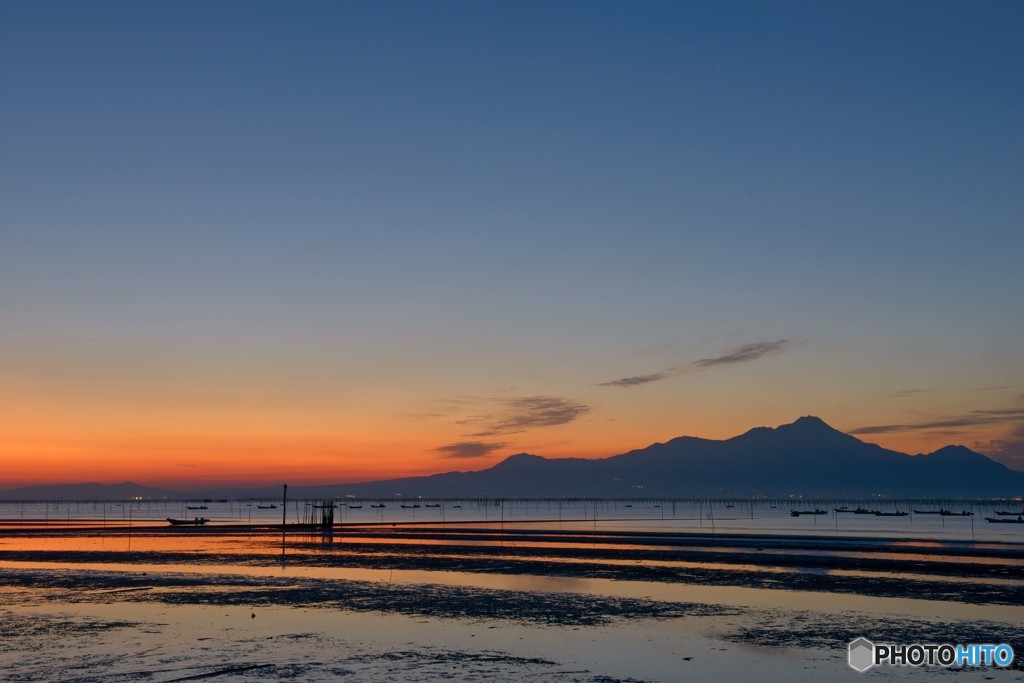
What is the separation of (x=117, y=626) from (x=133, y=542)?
43935 millimetres

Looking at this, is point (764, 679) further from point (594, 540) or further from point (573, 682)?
point (594, 540)

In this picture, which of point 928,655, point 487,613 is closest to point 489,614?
point 487,613

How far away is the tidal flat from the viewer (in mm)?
19656

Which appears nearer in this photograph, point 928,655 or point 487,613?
point 928,655

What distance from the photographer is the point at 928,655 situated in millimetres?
21141

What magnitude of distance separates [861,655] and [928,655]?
5.27 ft

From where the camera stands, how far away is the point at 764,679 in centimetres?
1886

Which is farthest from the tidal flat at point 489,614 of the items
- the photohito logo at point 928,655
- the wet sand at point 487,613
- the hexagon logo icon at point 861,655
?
the photohito logo at point 928,655

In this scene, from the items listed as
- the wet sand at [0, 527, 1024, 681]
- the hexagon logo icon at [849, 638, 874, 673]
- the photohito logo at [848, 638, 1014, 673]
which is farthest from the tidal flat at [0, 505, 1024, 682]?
the photohito logo at [848, 638, 1014, 673]

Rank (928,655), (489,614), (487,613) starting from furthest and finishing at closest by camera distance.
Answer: (487,613), (489,614), (928,655)

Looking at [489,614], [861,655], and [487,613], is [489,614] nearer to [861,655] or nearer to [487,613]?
[487,613]

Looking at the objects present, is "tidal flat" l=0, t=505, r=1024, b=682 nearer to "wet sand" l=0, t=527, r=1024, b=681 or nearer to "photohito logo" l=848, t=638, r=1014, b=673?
"wet sand" l=0, t=527, r=1024, b=681

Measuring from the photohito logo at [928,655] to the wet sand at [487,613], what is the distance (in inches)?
19.3

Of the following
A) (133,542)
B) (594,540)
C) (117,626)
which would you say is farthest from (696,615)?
(133,542)
